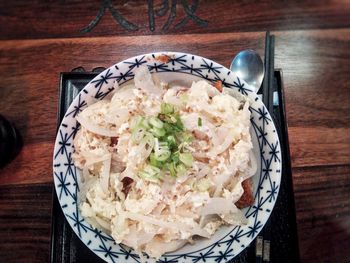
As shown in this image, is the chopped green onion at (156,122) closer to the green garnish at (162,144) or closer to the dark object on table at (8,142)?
the green garnish at (162,144)

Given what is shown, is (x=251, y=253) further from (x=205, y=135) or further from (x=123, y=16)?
(x=123, y=16)

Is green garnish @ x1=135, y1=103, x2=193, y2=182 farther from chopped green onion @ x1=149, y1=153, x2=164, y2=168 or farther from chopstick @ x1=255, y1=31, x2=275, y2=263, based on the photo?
chopstick @ x1=255, y1=31, x2=275, y2=263

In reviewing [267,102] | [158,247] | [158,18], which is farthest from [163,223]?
[158,18]

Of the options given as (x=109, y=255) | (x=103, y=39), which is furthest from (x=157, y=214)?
(x=103, y=39)

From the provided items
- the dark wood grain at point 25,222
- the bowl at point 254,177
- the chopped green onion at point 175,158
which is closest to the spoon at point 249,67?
the bowl at point 254,177

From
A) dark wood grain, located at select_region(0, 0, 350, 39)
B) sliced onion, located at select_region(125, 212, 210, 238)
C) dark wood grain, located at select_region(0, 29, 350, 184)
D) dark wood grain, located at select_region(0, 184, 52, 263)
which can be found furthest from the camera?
dark wood grain, located at select_region(0, 0, 350, 39)

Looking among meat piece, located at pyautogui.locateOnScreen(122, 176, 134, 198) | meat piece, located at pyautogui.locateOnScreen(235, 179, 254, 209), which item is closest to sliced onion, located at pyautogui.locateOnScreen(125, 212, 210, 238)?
meat piece, located at pyautogui.locateOnScreen(122, 176, 134, 198)

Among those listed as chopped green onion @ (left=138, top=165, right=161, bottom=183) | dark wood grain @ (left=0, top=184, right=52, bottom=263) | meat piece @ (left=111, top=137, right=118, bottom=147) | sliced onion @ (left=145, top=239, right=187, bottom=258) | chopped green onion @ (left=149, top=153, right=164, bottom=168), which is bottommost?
dark wood grain @ (left=0, top=184, right=52, bottom=263)
